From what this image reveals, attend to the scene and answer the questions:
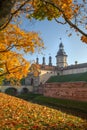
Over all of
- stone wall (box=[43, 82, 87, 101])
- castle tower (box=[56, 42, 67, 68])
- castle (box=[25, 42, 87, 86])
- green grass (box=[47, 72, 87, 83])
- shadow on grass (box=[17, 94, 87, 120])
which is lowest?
shadow on grass (box=[17, 94, 87, 120])

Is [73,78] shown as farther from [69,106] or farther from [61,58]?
[61,58]

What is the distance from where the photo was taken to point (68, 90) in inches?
1898

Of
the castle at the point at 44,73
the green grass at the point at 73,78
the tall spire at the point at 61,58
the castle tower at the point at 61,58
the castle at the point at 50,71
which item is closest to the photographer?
the green grass at the point at 73,78

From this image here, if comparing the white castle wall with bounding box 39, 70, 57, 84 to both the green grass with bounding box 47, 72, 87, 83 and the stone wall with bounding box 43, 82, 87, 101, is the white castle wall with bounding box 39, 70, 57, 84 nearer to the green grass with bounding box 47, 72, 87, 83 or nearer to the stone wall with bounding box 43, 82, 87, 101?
the green grass with bounding box 47, 72, 87, 83

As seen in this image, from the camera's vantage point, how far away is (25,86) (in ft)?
234

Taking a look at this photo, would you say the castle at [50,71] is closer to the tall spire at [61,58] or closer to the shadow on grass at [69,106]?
the tall spire at [61,58]

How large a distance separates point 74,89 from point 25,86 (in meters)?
26.5

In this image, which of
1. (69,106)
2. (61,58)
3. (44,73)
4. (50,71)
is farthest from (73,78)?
(61,58)

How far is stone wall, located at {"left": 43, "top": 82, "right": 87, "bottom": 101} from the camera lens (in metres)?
44.2

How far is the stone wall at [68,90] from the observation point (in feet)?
145

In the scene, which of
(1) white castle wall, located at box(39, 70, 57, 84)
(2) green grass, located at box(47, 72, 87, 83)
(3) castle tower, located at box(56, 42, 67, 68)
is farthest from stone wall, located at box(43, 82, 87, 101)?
(3) castle tower, located at box(56, 42, 67, 68)

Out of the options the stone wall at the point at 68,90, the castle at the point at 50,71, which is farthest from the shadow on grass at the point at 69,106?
the castle at the point at 50,71

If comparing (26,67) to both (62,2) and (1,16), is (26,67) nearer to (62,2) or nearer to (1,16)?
(62,2)

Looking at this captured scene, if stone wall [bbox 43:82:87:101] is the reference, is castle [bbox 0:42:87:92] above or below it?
above
